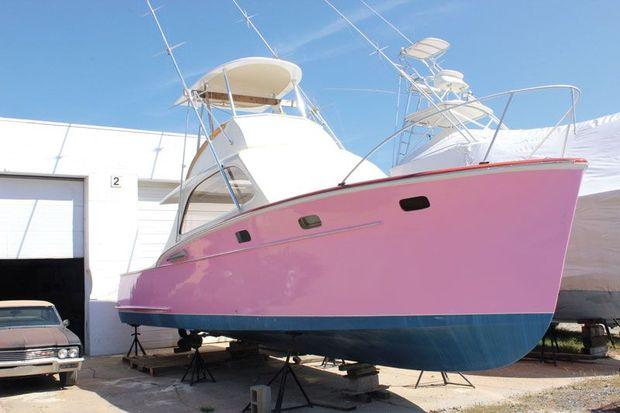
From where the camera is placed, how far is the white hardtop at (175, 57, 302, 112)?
8.97m

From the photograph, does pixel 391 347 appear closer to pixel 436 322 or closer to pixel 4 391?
pixel 436 322

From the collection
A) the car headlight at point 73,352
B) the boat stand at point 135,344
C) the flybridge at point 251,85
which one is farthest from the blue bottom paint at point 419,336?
the boat stand at point 135,344

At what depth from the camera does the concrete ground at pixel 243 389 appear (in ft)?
23.6

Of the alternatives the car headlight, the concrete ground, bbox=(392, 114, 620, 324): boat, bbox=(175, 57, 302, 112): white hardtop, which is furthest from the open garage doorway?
bbox=(392, 114, 620, 324): boat

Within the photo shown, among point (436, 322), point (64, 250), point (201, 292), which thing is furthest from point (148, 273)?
point (436, 322)

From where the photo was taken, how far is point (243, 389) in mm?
8172

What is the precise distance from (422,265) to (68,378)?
5897 mm

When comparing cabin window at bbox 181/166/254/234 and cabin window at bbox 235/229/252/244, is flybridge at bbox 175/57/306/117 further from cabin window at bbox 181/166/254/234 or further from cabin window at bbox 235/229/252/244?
cabin window at bbox 235/229/252/244

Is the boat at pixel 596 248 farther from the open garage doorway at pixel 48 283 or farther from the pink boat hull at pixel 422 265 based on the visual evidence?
the open garage doorway at pixel 48 283

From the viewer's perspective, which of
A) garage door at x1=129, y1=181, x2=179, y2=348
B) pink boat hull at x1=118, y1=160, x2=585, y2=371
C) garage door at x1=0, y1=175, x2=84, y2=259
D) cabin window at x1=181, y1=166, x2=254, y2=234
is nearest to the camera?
pink boat hull at x1=118, y1=160, x2=585, y2=371

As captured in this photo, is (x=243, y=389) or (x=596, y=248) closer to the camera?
(x=243, y=389)

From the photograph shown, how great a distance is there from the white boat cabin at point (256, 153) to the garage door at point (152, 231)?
13.5 feet

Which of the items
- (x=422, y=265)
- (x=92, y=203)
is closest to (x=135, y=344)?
(x=92, y=203)

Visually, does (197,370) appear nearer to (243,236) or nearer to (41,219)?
(243,236)
